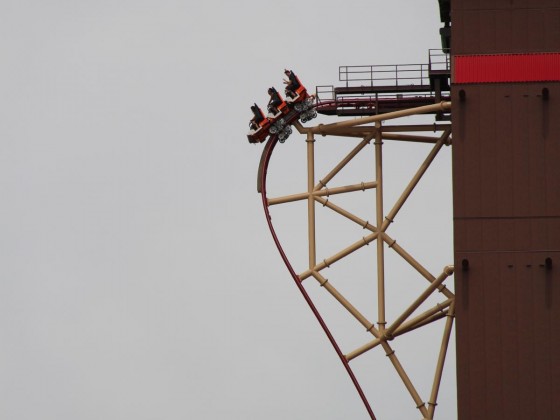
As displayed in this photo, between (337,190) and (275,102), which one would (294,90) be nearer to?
(275,102)

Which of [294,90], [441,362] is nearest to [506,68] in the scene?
[294,90]

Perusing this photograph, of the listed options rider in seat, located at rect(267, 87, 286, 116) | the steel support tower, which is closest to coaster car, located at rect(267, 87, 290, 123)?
rider in seat, located at rect(267, 87, 286, 116)

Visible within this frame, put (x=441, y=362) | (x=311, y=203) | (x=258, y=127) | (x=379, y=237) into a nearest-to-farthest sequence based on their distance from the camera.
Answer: (x=441, y=362)
(x=379, y=237)
(x=311, y=203)
(x=258, y=127)

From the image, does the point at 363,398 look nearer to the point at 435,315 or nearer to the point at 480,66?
the point at 435,315

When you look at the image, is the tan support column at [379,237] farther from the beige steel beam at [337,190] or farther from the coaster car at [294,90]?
the coaster car at [294,90]

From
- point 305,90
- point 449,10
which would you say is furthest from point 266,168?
point 449,10

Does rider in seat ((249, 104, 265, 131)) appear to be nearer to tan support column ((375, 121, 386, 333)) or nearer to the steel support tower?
tan support column ((375, 121, 386, 333))

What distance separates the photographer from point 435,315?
107m

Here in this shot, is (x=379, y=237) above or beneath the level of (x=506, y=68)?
beneath

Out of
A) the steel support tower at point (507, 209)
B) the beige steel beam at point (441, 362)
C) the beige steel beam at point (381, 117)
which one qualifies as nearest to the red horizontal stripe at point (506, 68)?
the steel support tower at point (507, 209)

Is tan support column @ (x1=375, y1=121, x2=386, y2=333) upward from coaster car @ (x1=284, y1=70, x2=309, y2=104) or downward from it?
downward

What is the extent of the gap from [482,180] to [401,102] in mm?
9511

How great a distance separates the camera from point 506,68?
100125mm

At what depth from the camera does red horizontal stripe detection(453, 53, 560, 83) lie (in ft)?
328
